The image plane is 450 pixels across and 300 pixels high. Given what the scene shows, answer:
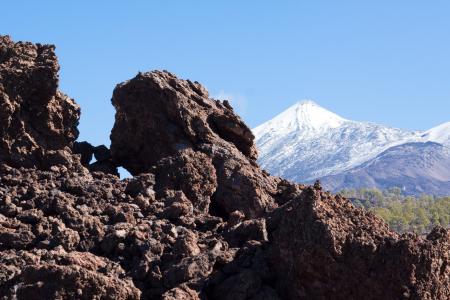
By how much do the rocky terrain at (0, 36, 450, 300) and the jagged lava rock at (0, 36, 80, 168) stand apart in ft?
0.08

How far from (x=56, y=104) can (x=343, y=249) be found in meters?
8.03

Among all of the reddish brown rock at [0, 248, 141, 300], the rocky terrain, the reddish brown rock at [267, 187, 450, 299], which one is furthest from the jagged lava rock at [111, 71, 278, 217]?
the reddish brown rock at [0, 248, 141, 300]

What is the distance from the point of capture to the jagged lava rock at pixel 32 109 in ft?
51.8

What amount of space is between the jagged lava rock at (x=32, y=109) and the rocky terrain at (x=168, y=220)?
0.08ft

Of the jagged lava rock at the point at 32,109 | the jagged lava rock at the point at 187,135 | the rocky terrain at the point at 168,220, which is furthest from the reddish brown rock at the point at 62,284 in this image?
the jagged lava rock at the point at 32,109

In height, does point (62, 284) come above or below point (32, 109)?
below

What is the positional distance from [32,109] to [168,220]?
4.82m

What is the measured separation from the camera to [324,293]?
35.9 feet

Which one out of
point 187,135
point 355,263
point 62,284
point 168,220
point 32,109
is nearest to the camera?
point 62,284

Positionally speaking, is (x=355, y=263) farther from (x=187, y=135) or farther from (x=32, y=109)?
(x=32, y=109)

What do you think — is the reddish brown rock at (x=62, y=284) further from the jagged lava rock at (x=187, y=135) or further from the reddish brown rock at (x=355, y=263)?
the jagged lava rock at (x=187, y=135)

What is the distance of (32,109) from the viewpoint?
53.9ft

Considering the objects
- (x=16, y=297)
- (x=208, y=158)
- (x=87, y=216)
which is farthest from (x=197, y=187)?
(x=16, y=297)

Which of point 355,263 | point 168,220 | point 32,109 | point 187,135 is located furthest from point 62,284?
point 187,135
